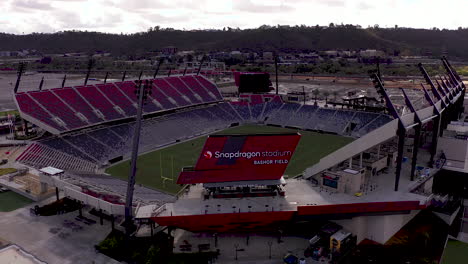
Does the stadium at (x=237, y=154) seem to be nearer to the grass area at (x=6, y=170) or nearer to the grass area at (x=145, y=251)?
the grass area at (x=145, y=251)

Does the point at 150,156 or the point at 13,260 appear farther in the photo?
the point at 150,156

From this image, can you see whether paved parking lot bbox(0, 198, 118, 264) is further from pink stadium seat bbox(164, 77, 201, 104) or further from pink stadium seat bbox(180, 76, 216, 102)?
pink stadium seat bbox(180, 76, 216, 102)

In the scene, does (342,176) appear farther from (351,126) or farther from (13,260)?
(351,126)

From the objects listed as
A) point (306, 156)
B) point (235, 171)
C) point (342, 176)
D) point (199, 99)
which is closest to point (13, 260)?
point (235, 171)

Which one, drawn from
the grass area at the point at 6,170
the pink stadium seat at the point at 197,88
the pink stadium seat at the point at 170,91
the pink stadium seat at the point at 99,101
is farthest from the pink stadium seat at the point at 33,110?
the pink stadium seat at the point at 197,88

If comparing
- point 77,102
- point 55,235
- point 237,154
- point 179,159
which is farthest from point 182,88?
point 55,235

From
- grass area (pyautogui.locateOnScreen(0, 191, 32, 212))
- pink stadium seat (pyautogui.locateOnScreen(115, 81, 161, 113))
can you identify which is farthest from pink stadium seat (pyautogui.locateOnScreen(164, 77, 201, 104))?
grass area (pyautogui.locateOnScreen(0, 191, 32, 212))

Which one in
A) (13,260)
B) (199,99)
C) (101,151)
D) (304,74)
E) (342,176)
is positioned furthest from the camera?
(304,74)
